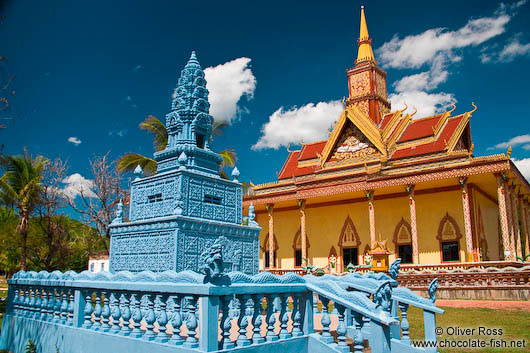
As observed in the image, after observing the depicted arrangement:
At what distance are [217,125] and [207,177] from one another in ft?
36.1

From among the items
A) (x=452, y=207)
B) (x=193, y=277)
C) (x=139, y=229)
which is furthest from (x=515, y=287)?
(x=193, y=277)

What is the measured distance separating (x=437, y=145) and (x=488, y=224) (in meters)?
5.94

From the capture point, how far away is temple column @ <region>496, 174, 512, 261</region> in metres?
16.7

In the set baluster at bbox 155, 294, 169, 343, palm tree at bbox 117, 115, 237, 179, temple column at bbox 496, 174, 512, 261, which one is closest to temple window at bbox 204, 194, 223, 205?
baluster at bbox 155, 294, 169, 343

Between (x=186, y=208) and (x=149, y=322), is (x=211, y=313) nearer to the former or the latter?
(x=149, y=322)

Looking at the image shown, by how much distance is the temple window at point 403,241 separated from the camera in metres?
22.7

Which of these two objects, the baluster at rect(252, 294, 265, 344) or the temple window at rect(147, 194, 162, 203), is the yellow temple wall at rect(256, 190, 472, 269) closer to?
the temple window at rect(147, 194, 162, 203)

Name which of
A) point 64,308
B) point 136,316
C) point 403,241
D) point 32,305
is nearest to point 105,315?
point 136,316

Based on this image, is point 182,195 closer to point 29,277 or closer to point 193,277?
point 29,277

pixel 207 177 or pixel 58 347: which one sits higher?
pixel 207 177

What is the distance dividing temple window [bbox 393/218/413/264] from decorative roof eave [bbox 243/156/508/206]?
3248mm

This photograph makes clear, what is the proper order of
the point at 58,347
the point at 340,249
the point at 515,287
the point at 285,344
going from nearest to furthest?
the point at 285,344, the point at 58,347, the point at 515,287, the point at 340,249

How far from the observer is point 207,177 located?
8242mm

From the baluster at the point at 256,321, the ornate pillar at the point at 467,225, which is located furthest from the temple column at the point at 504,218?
the baluster at the point at 256,321
